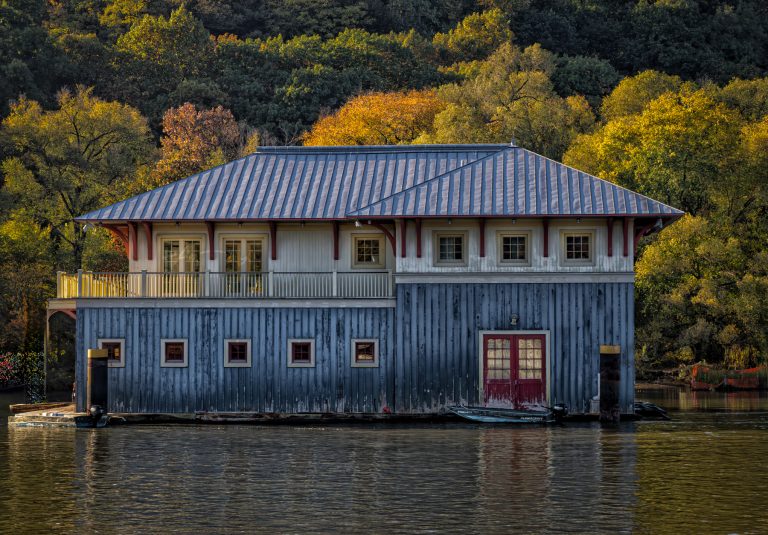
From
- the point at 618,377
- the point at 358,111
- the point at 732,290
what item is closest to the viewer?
the point at 618,377

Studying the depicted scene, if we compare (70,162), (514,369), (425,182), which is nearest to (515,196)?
(425,182)

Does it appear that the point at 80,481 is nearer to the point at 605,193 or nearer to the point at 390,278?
the point at 390,278

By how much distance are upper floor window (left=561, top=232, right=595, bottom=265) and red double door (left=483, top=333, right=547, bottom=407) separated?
297 cm

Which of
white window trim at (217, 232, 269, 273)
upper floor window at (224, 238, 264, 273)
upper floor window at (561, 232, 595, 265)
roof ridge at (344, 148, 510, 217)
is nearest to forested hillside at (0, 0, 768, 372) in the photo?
roof ridge at (344, 148, 510, 217)

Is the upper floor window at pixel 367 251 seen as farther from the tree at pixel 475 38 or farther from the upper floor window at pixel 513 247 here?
the tree at pixel 475 38

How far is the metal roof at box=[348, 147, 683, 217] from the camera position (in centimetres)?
4784

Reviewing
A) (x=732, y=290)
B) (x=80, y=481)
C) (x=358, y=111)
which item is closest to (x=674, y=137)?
(x=732, y=290)

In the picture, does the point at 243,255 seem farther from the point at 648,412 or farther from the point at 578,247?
the point at 648,412

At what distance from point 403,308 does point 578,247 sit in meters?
6.31

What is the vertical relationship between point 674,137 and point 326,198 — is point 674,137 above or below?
above

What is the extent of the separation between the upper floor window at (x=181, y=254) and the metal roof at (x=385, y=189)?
1574mm

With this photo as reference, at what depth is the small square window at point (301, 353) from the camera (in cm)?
4875

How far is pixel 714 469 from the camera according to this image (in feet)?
122

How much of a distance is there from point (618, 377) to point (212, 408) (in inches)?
540
